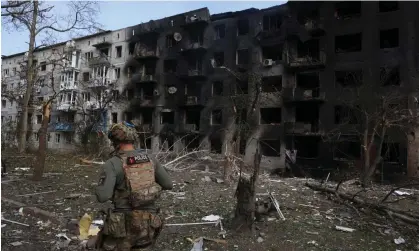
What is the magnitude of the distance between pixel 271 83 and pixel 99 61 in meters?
22.5

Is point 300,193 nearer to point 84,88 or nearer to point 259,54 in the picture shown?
point 259,54

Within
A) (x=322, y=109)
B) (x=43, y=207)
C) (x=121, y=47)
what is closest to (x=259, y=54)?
(x=322, y=109)

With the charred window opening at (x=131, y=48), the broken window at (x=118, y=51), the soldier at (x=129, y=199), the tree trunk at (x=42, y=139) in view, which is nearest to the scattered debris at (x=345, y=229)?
the soldier at (x=129, y=199)

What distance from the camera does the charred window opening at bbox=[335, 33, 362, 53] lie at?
25.3 metres

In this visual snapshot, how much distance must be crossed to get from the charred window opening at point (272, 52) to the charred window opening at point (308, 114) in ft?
15.3

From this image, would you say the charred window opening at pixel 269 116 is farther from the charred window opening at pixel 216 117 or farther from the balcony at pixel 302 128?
the charred window opening at pixel 216 117

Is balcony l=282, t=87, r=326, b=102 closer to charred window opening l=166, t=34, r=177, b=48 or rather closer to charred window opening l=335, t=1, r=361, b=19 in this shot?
charred window opening l=335, t=1, r=361, b=19

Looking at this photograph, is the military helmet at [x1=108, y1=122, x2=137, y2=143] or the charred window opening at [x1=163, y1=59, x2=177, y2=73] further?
the charred window opening at [x1=163, y1=59, x2=177, y2=73]

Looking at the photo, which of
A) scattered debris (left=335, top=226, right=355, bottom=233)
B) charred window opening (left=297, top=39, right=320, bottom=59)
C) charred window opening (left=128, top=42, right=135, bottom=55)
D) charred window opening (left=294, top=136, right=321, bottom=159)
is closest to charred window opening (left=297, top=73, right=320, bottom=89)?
charred window opening (left=297, top=39, right=320, bottom=59)

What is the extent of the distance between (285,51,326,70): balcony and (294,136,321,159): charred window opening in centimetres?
529

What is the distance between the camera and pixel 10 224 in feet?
22.0

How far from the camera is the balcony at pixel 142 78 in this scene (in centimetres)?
3670

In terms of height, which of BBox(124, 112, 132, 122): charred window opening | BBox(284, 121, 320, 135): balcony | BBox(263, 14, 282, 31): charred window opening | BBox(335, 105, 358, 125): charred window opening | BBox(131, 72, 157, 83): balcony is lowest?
BBox(284, 121, 320, 135): balcony

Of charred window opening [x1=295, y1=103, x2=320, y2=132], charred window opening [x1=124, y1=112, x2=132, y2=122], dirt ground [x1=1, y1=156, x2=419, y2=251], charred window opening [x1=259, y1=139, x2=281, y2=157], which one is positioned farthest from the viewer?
charred window opening [x1=124, y1=112, x2=132, y2=122]
